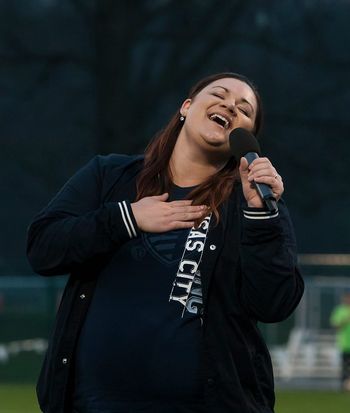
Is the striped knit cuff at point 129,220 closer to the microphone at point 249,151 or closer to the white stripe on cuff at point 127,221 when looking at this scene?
the white stripe on cuff at point 127,221

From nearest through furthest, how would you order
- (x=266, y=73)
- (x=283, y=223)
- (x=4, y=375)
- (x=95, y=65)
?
(x=283, y=223) < (x=4, y=375) < (x=95, y=65) < (x=266, y=73)

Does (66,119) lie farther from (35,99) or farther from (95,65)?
(95,65)

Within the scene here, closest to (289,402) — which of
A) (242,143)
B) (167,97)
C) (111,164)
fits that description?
(167,97)

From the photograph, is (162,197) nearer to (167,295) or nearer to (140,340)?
(167,295)

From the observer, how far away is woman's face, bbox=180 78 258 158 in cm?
430

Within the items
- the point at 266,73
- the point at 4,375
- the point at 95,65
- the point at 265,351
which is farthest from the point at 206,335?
the point at 266,73

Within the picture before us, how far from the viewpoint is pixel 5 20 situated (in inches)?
1001

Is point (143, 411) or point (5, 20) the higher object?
point (5, 20)

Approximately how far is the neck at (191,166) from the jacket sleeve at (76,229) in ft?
0.78

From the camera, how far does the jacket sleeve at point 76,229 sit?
4121mm

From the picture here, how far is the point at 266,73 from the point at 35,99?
4.48 m

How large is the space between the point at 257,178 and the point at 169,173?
55cm

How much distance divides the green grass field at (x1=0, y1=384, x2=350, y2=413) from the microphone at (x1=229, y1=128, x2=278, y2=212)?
995 centimetres

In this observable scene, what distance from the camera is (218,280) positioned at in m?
4.09
